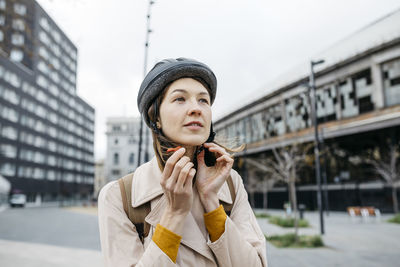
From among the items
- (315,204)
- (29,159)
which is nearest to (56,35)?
(29,159)

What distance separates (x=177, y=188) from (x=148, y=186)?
1.02 ft

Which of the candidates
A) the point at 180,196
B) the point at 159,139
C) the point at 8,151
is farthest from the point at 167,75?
the point at 8,151

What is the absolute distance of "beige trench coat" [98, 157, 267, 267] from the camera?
1.36m

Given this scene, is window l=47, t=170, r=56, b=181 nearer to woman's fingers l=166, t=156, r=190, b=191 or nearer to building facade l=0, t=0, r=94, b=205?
building facade l=0, t=0, r=94, b=205

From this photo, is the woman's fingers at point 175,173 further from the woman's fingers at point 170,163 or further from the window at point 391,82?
the window at point 391,82

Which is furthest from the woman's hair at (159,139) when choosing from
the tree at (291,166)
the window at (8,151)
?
the window at (8,151)

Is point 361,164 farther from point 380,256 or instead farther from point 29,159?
point 29,159

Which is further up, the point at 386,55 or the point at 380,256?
the point at 386,55

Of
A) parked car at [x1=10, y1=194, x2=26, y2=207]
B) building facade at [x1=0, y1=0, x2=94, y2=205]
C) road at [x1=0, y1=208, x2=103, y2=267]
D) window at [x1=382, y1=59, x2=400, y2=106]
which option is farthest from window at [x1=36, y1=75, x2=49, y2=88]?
window at [x1=382, y1=59, x2=400, y2=106]

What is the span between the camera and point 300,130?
27.1 m

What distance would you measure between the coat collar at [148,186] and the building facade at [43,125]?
1609 inches

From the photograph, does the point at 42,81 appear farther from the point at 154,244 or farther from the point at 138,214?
the point at 154,244

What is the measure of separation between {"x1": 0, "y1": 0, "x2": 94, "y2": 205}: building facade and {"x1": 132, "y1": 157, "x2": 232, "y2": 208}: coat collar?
4088cm

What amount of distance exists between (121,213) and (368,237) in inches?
560
